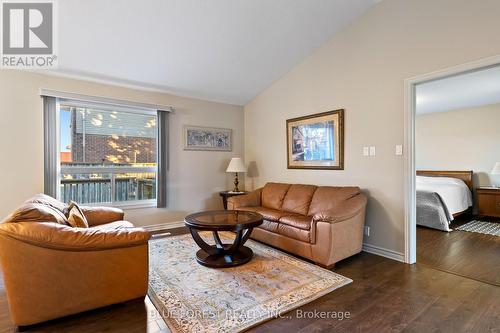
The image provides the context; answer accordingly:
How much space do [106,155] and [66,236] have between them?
260cm

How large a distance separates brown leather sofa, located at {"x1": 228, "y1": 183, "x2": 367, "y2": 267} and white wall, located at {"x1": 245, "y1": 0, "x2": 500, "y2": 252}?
0.32 meters

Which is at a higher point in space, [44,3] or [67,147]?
[44,3]

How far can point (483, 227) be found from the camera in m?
4.35

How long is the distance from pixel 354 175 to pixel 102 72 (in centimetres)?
387

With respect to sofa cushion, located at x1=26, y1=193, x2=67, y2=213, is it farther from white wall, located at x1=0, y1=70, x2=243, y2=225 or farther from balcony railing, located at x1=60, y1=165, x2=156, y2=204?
balcony railing, located at x1=60, y1=165, x2=156, y2=204

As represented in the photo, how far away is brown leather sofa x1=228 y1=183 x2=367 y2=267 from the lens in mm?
2652

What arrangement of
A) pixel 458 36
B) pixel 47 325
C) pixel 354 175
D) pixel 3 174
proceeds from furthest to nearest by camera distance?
pixel 354 175, pixel 3 174, pixel 458 36, pixel 47 325

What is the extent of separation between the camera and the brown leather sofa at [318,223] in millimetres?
2652

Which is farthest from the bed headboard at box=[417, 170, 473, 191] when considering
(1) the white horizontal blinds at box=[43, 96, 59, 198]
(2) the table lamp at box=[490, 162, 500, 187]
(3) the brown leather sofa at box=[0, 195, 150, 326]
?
(1) the white horizontal blinds at box=[43, 96, 59, 198]

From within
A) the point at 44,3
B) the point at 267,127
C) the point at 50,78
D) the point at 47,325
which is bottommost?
the point at 47,325

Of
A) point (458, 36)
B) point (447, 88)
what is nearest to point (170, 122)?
→ point (458, 36)

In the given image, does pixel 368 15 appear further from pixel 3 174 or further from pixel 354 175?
pixel 3 174

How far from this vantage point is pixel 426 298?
6.79ft

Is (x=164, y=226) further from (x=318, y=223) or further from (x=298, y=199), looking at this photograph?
(x=318, y=223)
